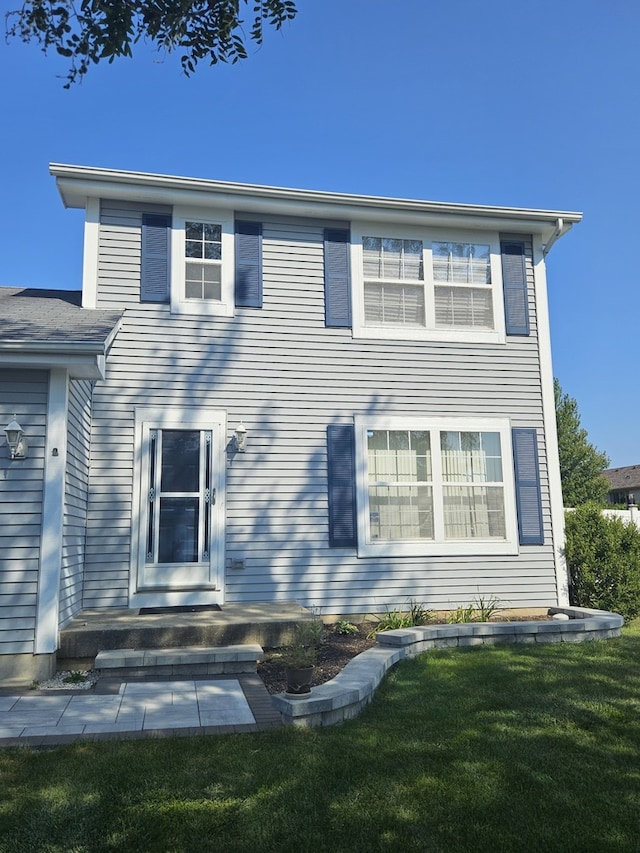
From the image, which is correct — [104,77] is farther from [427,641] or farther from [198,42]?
[427,641]

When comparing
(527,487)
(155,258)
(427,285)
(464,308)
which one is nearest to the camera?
(155,258)

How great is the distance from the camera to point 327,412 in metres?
8.12

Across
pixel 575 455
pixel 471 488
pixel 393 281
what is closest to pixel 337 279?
pixel 393 281

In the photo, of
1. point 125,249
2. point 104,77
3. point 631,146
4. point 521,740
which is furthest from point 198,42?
point 631,146

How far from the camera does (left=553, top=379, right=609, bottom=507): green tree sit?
102 ft

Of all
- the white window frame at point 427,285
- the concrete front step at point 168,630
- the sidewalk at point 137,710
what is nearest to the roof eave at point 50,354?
the concrete front step at point 168,630

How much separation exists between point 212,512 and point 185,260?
306 cm

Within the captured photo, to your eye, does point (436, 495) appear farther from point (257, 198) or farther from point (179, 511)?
point (257, 198)

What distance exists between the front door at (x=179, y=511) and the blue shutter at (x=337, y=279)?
7.12 ft

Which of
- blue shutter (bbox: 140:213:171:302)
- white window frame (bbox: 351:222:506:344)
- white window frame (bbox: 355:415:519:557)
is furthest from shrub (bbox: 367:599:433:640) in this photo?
blue shutter (bbox: 140:213:171:302)

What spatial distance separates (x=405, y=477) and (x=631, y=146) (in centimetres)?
763

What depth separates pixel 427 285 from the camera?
8688 mm

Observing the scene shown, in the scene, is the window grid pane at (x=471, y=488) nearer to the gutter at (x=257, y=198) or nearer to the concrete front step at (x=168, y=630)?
the concrete front step at (x=168, y=630)

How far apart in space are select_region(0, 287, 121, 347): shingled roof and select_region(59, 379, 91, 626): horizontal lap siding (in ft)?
1.75
